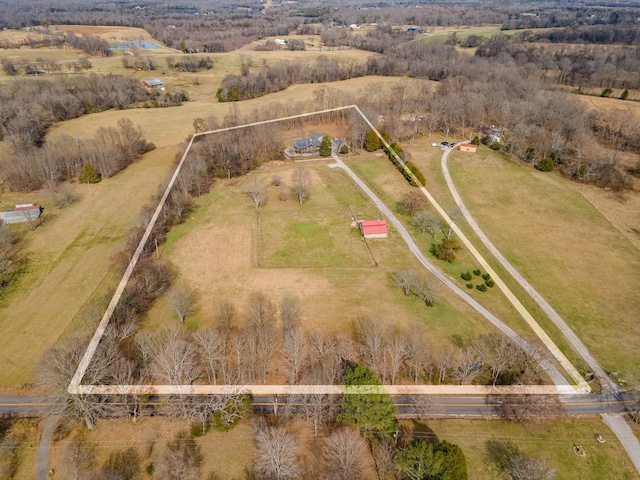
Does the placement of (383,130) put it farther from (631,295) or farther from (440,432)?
(440,432)

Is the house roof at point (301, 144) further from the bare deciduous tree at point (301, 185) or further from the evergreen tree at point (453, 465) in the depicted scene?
the evergreen tree at point (453, 465)

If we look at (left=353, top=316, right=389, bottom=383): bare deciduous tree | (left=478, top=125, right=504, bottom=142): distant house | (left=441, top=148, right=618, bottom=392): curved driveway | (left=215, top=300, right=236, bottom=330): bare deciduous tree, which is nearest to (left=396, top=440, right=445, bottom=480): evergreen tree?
(left=353, top=316, right=389, bottom=383): bare deciduous tree

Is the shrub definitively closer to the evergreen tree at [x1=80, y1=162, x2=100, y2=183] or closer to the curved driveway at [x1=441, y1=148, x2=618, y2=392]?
the curved driveway at [x1=441, y1=148, x2=618, y2=392]

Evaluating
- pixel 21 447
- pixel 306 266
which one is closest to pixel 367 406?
pixel 306 266

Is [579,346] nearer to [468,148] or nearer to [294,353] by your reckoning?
[294,353]

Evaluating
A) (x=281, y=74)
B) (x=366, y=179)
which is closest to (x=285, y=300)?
(x=366, y=179)

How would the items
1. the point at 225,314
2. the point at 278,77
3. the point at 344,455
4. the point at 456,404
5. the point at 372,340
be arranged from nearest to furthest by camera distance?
the point at 344,455, the point at 456,404, the point at 372,340, the point at 225,314, the point at 278,77
